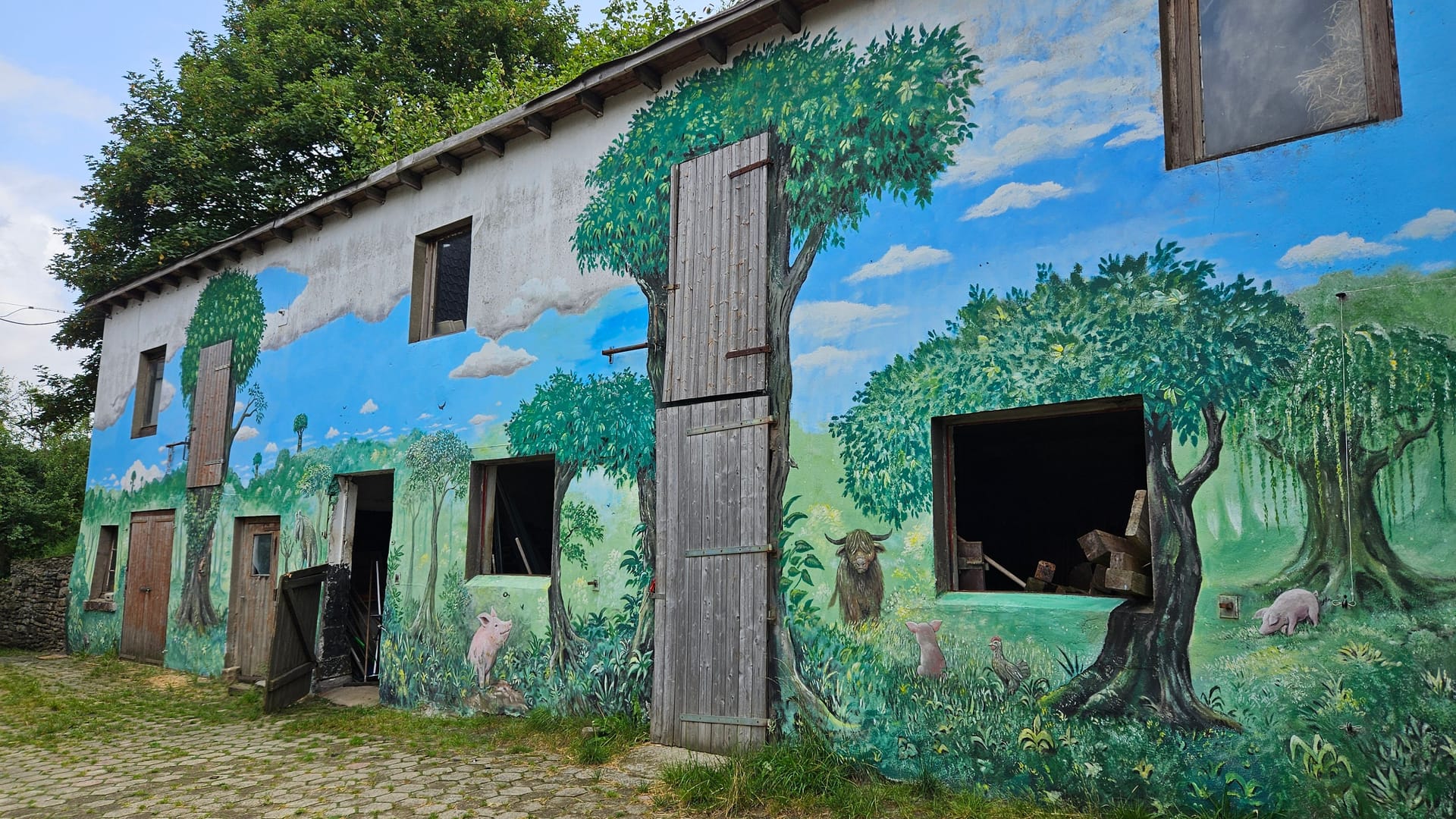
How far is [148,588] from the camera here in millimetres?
13125

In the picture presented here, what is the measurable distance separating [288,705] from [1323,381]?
961 cm

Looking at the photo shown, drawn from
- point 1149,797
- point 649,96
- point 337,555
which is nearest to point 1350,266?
point 1149,797

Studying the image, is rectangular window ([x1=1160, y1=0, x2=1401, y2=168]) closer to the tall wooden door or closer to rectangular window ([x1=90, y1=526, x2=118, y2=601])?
the tall wooden door

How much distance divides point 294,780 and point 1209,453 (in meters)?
6.37

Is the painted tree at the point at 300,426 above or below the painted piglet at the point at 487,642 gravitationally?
above

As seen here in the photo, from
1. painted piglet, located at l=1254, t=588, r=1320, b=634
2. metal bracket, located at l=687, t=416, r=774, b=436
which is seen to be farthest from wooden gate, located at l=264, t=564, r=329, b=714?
painted piglet, located at l=1254, t=588, r=1320, b=634

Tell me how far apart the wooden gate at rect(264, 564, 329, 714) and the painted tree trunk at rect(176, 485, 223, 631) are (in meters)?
2.72

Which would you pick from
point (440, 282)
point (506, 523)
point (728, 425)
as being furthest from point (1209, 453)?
point (440, 282)

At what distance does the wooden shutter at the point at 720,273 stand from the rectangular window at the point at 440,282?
3.32 meters

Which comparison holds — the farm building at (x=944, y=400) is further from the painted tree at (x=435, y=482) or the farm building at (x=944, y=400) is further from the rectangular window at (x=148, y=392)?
the rectangular window at (x=148, y=392)

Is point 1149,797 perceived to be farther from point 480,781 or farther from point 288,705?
point 288,705

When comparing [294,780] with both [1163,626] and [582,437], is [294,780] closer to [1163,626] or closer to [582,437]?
[582,437]

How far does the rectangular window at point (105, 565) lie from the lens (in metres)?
14.3

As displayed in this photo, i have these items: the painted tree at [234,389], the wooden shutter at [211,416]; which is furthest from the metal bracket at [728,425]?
the wooden shutter at [211,416]
